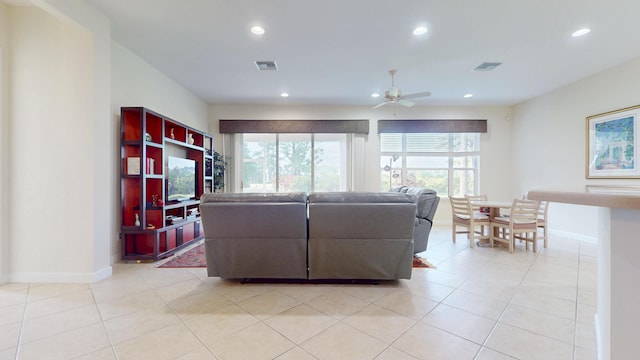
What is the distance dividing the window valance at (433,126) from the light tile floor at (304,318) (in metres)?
3.70

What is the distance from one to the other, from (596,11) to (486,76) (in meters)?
1.68

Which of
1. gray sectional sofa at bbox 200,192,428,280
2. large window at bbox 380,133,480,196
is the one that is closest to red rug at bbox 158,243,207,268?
gray sectional sofa at bbox 200,192,428,280

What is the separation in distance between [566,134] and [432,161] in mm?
2355

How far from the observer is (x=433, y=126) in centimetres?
597

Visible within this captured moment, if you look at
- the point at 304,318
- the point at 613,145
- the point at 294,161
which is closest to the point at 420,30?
the point at 304,318

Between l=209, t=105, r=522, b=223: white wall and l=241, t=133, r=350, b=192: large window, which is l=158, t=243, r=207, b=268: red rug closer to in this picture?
l=241, t=133, r=350, b=192: large window

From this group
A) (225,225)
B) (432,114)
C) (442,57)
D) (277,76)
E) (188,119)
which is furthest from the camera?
(432,114)

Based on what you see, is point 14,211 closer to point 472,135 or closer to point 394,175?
point 394,175

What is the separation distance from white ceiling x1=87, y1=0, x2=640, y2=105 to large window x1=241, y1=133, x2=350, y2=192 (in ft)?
4.82

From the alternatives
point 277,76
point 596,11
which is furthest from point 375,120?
point 596,11

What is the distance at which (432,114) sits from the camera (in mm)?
6039

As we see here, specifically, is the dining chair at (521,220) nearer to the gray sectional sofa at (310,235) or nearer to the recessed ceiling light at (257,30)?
the gray sectional sofa at (310,235)

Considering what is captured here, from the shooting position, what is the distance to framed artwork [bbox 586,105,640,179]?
3.76 meters

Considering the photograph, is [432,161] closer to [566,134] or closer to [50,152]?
[566,134]
